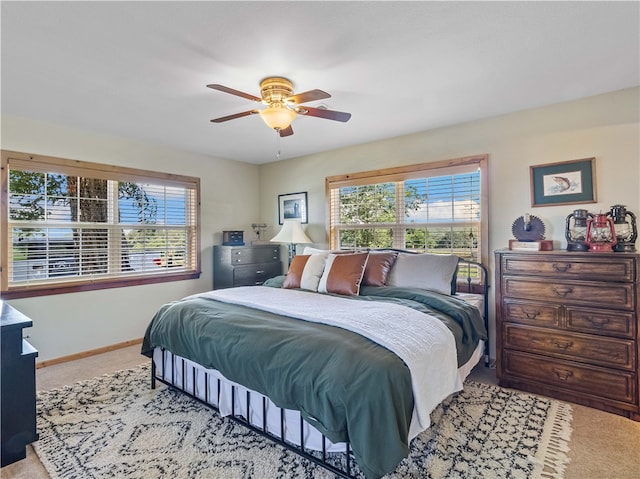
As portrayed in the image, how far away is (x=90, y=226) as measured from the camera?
365 cm

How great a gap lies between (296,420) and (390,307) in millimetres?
940

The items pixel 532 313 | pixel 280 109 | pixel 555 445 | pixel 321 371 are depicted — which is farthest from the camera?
pixel 532 313

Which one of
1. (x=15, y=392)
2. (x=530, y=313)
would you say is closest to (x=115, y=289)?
(x=15, y=392)

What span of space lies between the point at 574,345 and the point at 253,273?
3522mm

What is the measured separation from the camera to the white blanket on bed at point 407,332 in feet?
5.51

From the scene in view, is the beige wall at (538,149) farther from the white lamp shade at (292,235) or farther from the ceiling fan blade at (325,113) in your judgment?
the ceiling fan blade at (325,113)

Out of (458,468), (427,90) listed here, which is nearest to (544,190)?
(427,90)

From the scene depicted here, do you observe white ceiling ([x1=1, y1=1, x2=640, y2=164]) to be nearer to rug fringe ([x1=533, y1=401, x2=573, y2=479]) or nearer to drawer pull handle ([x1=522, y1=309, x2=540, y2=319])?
drawer pull handle ([x1=522, y1=309, x2=540, y2=319])

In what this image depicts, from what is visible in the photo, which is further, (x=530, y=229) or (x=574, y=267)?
(x=530, y=229)

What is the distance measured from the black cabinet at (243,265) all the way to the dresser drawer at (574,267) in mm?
3040

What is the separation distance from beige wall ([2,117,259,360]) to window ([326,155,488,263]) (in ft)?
5.13

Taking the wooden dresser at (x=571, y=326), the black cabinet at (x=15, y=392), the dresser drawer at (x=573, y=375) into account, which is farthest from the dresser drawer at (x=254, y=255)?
the dresser drawer at (x=573, y=375)

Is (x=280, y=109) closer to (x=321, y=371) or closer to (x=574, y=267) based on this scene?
(x=321, y=371)

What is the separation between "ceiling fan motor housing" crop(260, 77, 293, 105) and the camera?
2.35m
